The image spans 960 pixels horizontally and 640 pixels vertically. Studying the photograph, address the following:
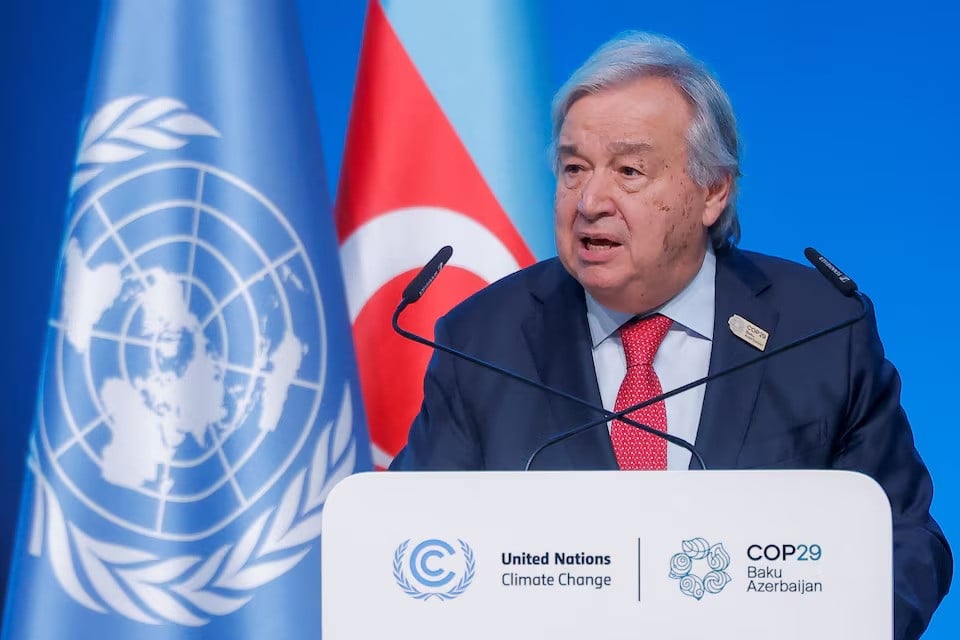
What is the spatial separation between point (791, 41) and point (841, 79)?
151mm

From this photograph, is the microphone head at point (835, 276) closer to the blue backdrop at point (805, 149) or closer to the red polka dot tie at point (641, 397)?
the red polka dot tie at point (641, 397)

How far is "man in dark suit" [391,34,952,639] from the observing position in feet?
5.44

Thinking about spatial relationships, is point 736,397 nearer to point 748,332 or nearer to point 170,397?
point 748,332

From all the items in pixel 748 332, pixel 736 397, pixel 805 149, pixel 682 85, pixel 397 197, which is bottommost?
pixel 736 397

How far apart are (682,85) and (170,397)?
3.92 feet

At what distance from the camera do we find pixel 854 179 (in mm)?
2748

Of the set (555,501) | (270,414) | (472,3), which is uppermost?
(472,3)

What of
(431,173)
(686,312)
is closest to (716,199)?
(686,312)

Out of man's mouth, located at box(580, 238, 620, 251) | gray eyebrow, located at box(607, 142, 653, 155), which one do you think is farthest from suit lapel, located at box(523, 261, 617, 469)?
gray eyebrow, located at box(607, 142, 653, 155)

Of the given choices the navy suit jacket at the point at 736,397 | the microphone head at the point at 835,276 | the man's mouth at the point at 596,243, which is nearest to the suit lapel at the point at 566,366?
the navy suit jacket at the point at 736,397

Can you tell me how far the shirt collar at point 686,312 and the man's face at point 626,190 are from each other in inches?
2.1

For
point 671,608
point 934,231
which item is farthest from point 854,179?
point 671,608

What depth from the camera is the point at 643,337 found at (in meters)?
1.78

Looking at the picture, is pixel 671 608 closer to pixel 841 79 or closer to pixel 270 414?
pixel 270 414
